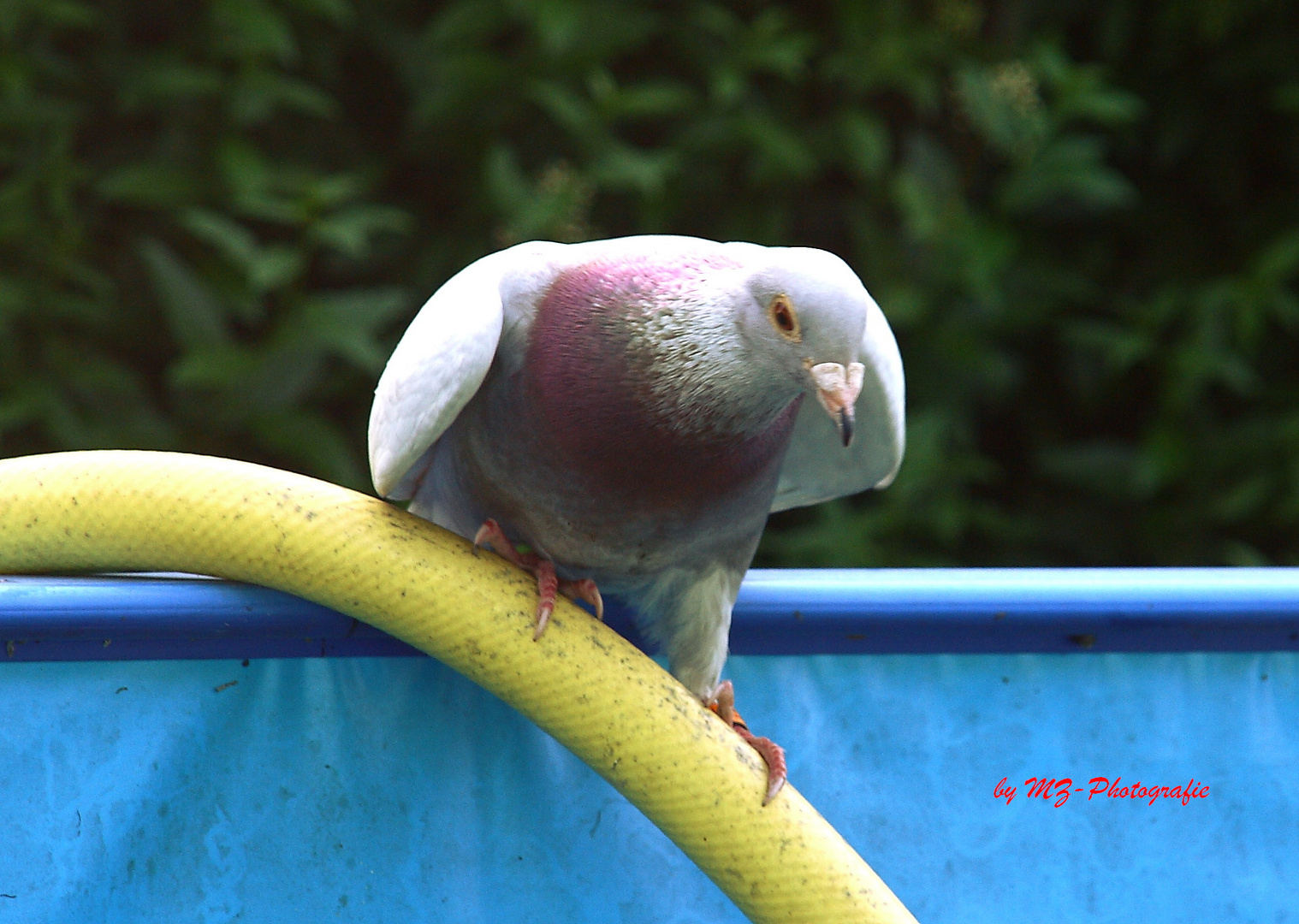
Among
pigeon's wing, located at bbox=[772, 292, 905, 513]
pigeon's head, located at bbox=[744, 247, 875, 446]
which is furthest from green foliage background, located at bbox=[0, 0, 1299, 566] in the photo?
pigeon's head, located at bbox=[744, 247, 875, 446]

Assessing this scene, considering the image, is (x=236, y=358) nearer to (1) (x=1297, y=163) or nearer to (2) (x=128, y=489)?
(2) (x=128, y=489)

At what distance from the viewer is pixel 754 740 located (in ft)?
2.74

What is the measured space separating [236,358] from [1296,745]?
1.32 metres

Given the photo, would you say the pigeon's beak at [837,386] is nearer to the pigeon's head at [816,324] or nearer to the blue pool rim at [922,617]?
the pigeon's head at [816,324]

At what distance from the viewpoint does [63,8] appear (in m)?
1.63

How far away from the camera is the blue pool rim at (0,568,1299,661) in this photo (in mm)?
787

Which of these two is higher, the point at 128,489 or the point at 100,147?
the point at 128,489

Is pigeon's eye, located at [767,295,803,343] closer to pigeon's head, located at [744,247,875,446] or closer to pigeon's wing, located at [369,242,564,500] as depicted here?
pigeon's head, located at [744,247,875,446]

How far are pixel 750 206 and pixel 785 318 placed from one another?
124 cm

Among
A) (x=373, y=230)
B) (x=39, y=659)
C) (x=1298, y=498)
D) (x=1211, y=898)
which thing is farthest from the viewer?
(x=373, y=230)

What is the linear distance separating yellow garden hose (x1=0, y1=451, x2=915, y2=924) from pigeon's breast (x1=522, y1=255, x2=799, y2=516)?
97 millimetres

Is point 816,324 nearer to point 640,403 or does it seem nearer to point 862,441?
point 640,403

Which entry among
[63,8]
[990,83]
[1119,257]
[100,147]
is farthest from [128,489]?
[1119,257]

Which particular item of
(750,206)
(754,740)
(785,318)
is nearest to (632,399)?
(785,318)
